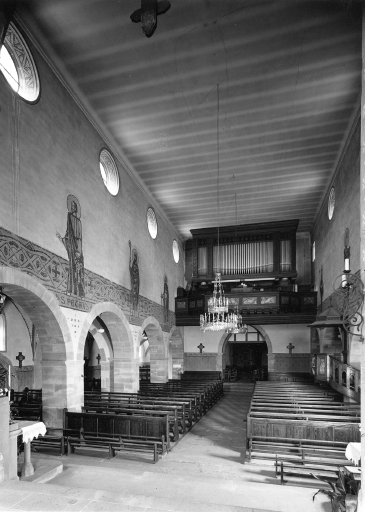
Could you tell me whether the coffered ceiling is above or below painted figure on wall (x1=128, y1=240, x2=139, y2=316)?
above

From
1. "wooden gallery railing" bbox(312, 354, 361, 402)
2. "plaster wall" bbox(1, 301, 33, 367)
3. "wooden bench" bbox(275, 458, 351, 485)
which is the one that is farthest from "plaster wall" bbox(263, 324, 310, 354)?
"wooden bench" bbox(275, 458, 351, 485)

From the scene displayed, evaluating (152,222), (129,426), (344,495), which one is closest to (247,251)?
(152,222)

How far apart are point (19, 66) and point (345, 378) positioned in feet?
41.9

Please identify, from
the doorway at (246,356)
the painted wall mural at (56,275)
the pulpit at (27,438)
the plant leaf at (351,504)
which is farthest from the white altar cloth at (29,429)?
the doorway at (246,356)

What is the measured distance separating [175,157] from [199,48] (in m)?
5.35

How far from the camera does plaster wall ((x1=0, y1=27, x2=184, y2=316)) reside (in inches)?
325

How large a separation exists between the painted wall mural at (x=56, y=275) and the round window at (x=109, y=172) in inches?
132

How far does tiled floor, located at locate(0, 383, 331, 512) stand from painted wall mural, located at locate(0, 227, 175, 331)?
372cm

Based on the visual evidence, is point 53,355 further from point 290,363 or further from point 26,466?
point 290,363

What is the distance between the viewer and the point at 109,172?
1382cm

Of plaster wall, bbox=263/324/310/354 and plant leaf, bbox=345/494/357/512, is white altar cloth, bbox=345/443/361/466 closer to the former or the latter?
plant leaf, bbox=345/494/357/512

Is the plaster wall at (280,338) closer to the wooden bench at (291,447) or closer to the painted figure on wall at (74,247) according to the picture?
the painted figure on wall at (74,247)

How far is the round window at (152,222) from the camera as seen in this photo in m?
17.8

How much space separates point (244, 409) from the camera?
1587cm
